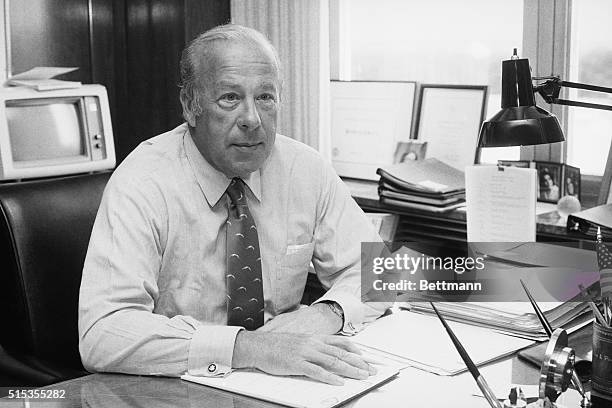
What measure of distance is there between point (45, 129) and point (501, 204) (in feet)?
5.67

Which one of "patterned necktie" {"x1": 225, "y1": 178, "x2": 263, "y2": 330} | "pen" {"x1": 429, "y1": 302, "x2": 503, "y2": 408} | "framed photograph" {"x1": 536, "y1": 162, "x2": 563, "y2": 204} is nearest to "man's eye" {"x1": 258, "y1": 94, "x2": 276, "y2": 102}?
"patterned necktie" {"x1": 225, "y1": 178, "x2": 263, "y2": 330}

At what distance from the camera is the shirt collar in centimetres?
183

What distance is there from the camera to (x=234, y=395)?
133cm

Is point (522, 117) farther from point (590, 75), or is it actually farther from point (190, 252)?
point (590, 75)

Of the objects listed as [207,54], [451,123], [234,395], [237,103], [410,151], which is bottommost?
[234,395]

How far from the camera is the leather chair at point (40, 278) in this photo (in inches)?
71.9

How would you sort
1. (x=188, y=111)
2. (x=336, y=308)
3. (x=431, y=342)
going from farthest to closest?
1. (x=188, y=111)
2. (x=336, y=308)
3. (x=431, y=342)

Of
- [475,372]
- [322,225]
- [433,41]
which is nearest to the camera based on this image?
[475,372]

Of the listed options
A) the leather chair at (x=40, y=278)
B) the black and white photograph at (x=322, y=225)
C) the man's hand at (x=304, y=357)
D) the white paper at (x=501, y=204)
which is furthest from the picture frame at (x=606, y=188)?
the leather chair at (x=40, y=278)

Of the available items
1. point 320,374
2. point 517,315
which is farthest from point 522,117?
point 320,374

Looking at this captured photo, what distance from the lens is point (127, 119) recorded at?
3.69m

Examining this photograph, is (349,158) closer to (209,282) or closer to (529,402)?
(209,282)

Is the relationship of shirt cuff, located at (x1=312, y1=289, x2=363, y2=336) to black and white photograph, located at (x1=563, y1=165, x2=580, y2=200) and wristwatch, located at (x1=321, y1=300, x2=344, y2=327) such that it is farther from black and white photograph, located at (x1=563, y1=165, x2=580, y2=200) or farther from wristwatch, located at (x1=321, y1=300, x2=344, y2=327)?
black and white photograph, located at (x1=563, y1=165, x2=580, y2=200)

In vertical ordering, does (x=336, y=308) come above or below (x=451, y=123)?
below
